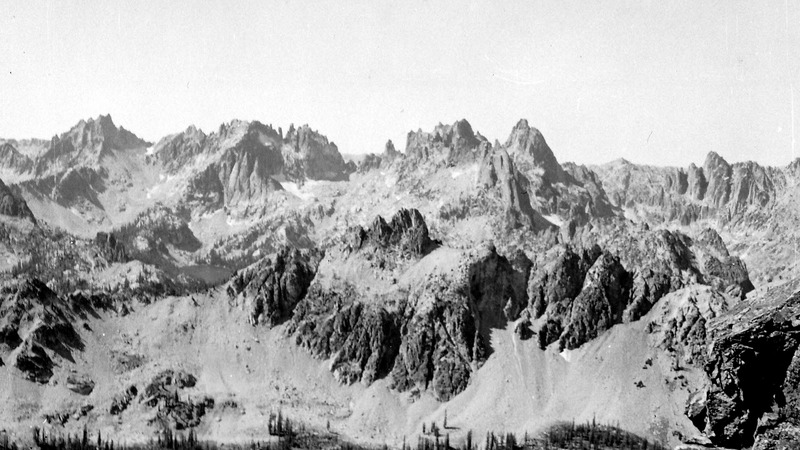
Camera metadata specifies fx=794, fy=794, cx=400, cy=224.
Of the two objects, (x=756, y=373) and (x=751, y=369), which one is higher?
(x=751, y=369)

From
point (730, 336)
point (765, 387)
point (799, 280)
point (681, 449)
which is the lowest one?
point (681, 449)

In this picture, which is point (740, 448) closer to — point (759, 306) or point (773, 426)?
point (773, 426)

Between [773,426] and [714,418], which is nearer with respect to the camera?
[773,426]

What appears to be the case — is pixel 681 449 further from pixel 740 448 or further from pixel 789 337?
pixel 789 337

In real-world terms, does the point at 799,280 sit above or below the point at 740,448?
above

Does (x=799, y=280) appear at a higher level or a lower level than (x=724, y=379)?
higher

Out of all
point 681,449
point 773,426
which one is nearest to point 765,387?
point 773,426

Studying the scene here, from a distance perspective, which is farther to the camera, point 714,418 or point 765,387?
point 714,418

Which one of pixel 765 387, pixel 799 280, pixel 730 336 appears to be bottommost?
pixel 765 387
